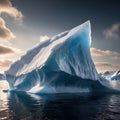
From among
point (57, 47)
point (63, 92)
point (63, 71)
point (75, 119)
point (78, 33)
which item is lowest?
point (75, 119)

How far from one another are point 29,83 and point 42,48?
6.10m

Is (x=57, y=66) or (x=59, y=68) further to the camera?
(x=57, y=66)

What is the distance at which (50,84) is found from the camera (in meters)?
32.7

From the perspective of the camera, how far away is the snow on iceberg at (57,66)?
105 ft

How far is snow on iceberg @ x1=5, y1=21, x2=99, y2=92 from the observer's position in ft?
105

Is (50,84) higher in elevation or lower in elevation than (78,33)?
lower

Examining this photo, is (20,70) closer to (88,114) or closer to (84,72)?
(84,72)

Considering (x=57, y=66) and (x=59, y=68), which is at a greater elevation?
(x=57, y=66)

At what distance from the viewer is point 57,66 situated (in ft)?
103

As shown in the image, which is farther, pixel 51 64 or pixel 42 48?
pixel 42 48

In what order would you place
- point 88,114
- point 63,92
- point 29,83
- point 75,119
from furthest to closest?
point 29,83, point 63,92, point 88,114, point 75,119

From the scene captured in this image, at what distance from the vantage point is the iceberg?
32156mm

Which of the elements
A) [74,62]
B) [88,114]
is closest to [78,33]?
[74,62]

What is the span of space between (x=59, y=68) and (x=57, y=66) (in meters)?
0.62
